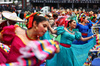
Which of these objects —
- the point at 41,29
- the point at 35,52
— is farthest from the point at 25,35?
the point at 35,52

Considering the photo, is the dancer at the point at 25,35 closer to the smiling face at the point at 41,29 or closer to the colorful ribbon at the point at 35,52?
the smiling face at the point at 41,29

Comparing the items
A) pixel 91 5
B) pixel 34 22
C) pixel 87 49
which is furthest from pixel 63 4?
pixel 34 22

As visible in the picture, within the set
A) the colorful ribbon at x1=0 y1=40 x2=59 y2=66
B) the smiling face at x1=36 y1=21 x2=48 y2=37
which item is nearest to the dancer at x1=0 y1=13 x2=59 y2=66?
the smiling face at x1=36 y1=21 x2=48 y2=37

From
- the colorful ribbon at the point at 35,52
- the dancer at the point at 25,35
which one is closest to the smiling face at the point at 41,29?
the dancer at the point at 25,35

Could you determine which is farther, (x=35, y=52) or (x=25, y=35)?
(x=25, y=35)

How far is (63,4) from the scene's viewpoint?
3712cm

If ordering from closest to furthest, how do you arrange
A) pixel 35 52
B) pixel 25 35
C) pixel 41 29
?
pixel 35 52 → pixel 41 29 → pixel 25 35

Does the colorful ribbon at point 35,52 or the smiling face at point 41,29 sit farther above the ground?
the smiling face at point 41,29

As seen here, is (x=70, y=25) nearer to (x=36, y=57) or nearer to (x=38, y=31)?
(x=38, y=31)

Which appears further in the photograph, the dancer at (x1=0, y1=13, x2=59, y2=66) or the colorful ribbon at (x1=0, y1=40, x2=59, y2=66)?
the dancer at (x1=0, y1=13, x2=59, y2=66)

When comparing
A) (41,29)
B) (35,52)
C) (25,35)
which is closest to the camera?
(35,52)

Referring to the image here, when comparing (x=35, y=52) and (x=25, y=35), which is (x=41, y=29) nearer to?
(x=25, y=35)

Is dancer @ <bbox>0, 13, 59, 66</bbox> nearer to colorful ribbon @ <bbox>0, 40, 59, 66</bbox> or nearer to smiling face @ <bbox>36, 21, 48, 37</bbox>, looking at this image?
smiling face @ <bbox>36, 21, 48, 37</bbox>

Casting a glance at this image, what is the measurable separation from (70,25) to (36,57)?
325cm
